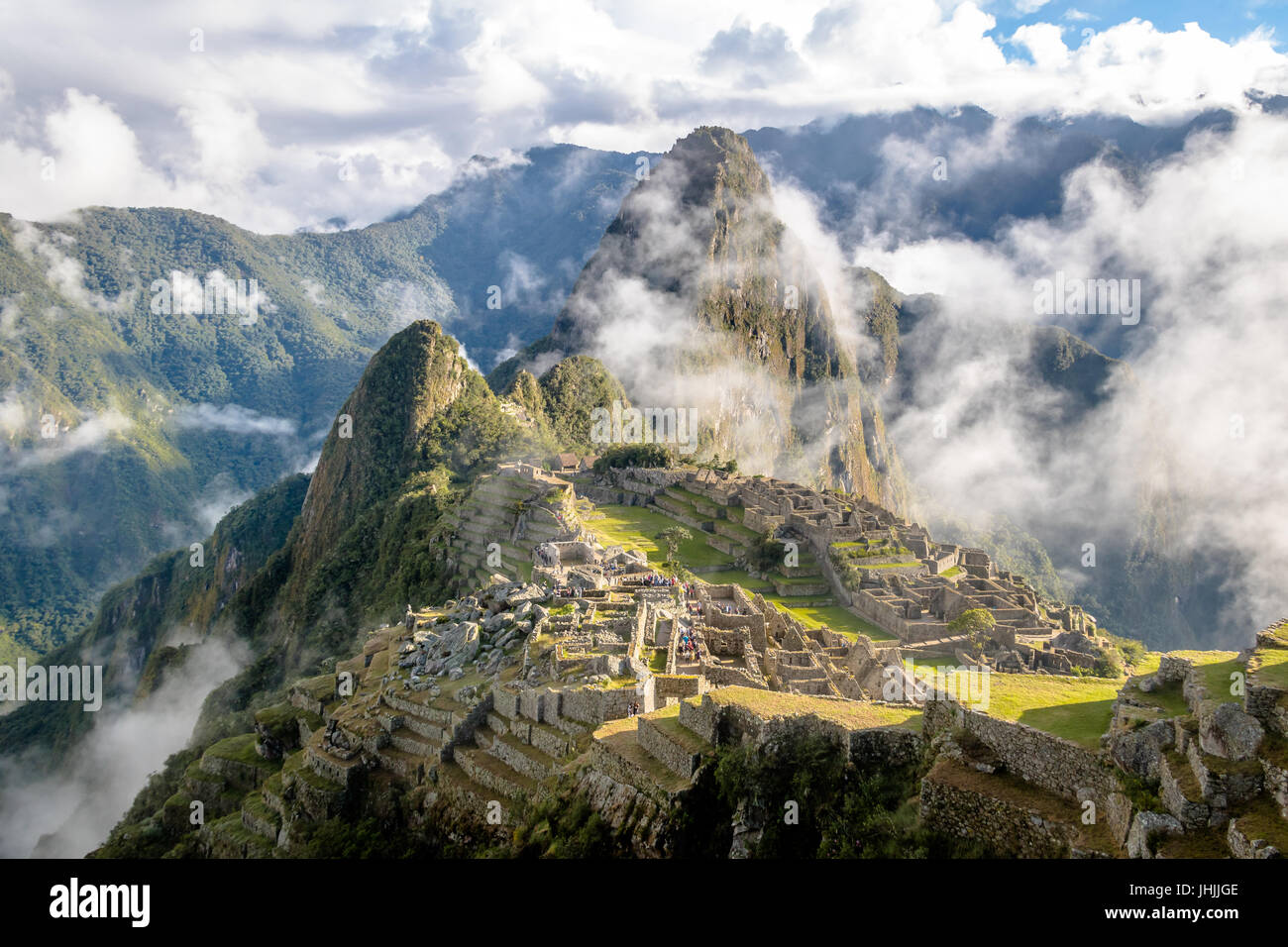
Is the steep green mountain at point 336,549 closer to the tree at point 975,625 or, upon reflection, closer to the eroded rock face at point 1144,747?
the tree at point 975,625

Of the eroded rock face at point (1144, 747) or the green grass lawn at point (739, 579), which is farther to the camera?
the green grass lawn at point (739, 579)

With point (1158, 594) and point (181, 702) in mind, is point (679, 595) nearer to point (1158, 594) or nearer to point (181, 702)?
point (181, 702)

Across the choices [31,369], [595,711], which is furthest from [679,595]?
[31,369]

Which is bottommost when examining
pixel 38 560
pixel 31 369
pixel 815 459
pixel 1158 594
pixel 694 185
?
pixel 1158 594

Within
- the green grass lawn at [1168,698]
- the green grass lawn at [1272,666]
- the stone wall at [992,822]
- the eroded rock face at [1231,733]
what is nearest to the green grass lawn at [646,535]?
the green grass lawn at [1168,698]

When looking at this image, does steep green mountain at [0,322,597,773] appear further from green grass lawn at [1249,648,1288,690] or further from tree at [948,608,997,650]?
green grass lawn at [1249,648,1288,690]

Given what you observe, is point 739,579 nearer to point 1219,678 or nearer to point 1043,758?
point 1219,678

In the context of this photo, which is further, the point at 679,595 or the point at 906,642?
the point at 906,642
